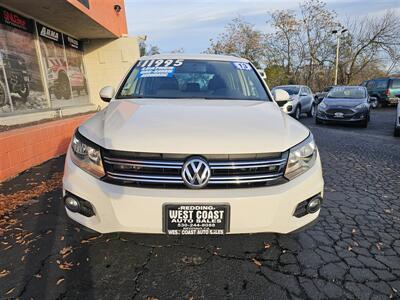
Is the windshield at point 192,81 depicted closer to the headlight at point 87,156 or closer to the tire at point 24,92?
the headlight at point 87,156

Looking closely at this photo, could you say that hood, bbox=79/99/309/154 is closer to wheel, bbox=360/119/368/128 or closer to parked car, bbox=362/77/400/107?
wheel, bbox=360/119/368/128

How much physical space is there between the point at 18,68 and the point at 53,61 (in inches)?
89.3

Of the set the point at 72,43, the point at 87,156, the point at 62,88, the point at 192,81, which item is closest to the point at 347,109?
the point at 192,81

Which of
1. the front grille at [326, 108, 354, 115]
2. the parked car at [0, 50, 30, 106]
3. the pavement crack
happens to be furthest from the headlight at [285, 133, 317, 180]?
the front grille at [326, 108, 354, 115]

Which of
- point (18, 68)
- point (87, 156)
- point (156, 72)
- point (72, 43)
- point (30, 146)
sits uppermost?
point (72, 43)

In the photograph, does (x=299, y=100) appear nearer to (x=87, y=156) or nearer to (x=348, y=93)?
(x=348, y=93)

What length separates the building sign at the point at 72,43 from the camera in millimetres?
11484

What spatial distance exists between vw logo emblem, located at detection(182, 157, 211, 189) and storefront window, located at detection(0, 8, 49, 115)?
24.0 ft

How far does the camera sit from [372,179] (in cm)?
446

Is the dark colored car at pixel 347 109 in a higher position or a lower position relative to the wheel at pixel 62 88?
lower

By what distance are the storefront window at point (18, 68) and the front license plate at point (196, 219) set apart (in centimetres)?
728

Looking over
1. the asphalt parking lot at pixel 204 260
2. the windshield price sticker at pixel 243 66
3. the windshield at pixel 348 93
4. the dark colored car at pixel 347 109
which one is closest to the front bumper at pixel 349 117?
the dark colored car at pixel 347 109

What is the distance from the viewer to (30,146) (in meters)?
4.95

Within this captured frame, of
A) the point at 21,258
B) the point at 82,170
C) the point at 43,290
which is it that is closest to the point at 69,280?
the point at 43,290
